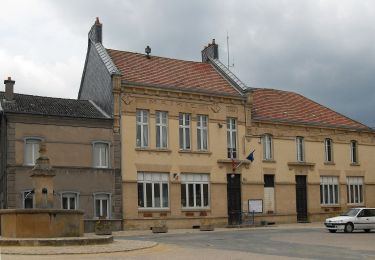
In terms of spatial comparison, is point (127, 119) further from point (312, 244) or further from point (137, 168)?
point (312, 244)

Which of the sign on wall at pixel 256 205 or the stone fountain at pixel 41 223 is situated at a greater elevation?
the stone fountain at pixel 41 223

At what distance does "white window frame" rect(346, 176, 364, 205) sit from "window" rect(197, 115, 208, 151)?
13717 millimetres

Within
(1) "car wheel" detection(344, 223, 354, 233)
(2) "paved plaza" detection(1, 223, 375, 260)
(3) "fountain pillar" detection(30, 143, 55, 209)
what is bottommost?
(1) "car wheel" detection(344, 223, 354, 233)

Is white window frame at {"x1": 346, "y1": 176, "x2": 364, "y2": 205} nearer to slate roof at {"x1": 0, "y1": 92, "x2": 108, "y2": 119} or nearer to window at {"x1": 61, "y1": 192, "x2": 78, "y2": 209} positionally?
slate roof at {"x1": 0, "y1": 92, "x2": 108, "y2": 119}

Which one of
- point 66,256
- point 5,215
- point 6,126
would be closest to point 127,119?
point 6,126

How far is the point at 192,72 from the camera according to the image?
149ft

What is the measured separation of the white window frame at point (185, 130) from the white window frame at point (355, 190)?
594 inches

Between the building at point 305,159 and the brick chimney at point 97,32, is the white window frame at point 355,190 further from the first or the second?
the brick chimney at point 97,32

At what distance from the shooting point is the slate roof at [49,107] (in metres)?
36.9

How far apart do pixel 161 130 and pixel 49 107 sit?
7.55m

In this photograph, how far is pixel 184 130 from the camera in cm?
4200

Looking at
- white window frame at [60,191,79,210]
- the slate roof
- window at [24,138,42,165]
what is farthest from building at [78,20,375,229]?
window at [24,138,42,165]

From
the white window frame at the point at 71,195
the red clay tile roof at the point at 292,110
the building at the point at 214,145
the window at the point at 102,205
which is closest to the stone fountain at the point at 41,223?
the white window frame at the point at 71,195

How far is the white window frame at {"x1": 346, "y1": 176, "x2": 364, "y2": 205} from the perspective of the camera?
4938 centimetres
